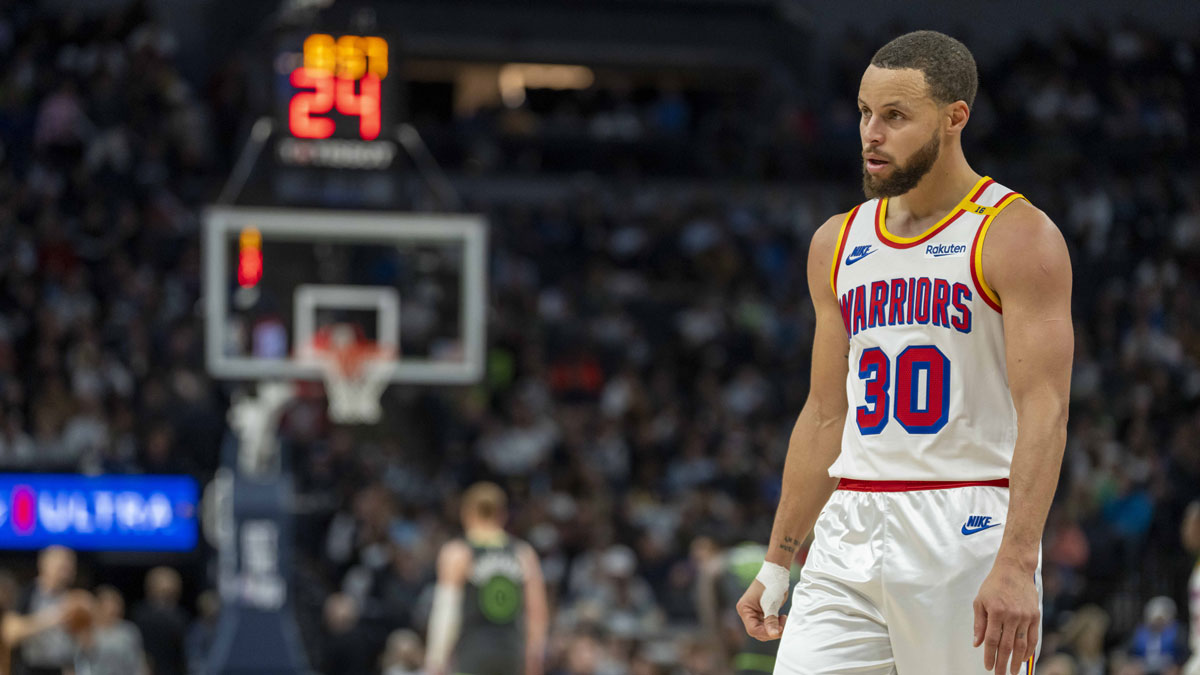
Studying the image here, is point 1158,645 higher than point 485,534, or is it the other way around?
point 485,534

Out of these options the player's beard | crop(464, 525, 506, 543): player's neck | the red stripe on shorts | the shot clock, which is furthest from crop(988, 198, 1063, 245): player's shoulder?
the shot clock

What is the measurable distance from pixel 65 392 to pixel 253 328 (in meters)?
4.86

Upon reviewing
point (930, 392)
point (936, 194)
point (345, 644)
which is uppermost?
point (936, 194)

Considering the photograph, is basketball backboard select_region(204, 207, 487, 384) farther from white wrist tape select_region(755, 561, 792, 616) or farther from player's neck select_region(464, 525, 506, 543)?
white wrist tape select_region(755, 561, 792, 616)

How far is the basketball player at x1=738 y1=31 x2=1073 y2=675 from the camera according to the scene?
378 cm

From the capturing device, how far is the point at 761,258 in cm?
2280

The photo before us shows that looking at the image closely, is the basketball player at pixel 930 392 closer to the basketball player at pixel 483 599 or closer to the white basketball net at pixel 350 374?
the basketball player at pixel 483 599

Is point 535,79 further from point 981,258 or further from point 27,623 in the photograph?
point 981,258

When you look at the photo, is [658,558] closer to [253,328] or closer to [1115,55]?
[253,328]

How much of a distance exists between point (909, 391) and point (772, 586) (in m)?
0.65

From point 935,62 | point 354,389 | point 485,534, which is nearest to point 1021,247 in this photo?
point 935,62

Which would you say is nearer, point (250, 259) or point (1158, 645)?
point (250, 259)

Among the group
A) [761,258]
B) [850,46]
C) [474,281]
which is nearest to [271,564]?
[474,281]

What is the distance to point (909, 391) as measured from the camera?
157 inches
